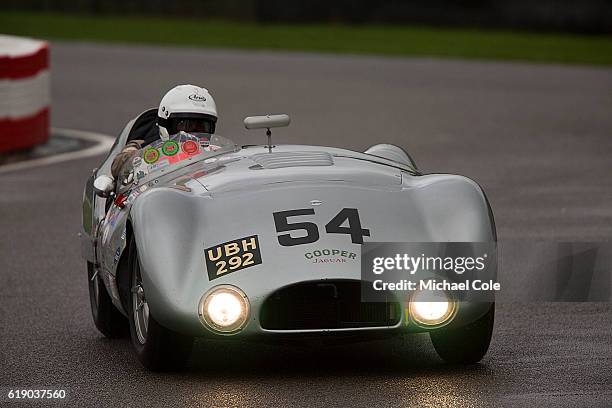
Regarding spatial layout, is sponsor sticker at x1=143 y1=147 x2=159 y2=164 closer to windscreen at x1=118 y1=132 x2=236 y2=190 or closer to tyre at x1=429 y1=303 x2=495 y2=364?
windscreen at x1=118 y1=132 x2=236 y2=190

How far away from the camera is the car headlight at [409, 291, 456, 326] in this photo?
21.9 feet

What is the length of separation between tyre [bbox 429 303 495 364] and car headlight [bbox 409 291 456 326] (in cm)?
15

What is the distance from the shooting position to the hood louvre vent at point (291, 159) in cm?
740

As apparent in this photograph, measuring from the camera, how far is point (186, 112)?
8.25 meters

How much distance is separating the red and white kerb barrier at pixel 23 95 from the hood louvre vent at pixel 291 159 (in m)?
8.51

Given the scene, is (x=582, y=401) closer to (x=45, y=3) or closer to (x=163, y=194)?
(x=163, y=194)

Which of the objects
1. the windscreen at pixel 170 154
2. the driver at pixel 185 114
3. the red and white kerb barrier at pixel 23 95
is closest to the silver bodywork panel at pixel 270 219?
the windscreen at pixel 170 154

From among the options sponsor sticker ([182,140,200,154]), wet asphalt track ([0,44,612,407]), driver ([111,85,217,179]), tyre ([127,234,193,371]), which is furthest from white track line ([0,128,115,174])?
tyre ([127,234,193,371])

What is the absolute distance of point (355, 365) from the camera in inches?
285

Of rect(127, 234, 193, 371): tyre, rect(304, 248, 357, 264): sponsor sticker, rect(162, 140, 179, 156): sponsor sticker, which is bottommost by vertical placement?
rect(127, 234, 193, 371): tyre

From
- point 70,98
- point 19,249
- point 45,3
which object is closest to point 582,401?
point 19,249

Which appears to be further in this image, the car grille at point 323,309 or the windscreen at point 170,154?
the windscreen at point 170,154

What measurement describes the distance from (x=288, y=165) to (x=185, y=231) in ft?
2.46

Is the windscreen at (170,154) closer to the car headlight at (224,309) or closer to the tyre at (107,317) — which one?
the tyre at (107,317)
